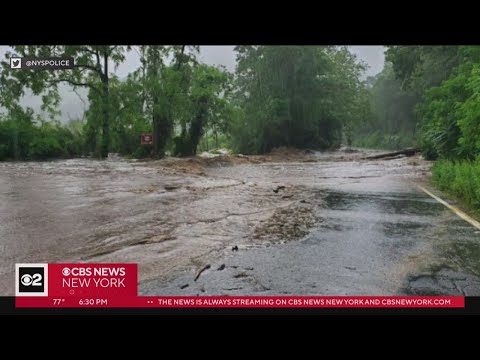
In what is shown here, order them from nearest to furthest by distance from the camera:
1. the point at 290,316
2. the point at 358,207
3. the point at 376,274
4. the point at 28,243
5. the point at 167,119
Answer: the point at 290,316
the point at 376,274
the point at 28,243
the point at 358,207
the point at 167,119

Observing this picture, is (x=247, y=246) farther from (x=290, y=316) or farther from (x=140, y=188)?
(x=140, y=188)

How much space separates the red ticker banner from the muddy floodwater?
1.05 ft

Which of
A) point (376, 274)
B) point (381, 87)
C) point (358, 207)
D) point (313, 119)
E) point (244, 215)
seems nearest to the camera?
point (376, 274)

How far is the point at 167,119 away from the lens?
17938 millimetres

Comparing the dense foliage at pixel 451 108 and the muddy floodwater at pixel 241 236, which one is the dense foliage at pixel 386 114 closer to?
the dense foliage at pixel 451 108

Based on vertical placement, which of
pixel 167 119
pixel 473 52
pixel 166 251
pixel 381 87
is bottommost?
pixel 166 251

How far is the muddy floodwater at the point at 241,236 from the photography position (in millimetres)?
3791

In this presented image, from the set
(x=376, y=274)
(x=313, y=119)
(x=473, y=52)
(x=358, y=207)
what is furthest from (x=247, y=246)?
(x=313, y=119)

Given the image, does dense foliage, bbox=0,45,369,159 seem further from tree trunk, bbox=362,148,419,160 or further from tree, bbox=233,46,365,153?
tree trunk, bbox=362,148,419,160

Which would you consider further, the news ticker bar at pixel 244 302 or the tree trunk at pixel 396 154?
the tree trunk at pixel 396 154

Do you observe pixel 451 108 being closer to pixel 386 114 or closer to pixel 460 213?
pixel 460 213

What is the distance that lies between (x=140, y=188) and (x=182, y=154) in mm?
12887

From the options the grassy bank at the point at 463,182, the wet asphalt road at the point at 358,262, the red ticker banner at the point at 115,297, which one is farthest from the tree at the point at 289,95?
the red ticker banner at the point at 115,297

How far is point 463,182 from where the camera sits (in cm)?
859
